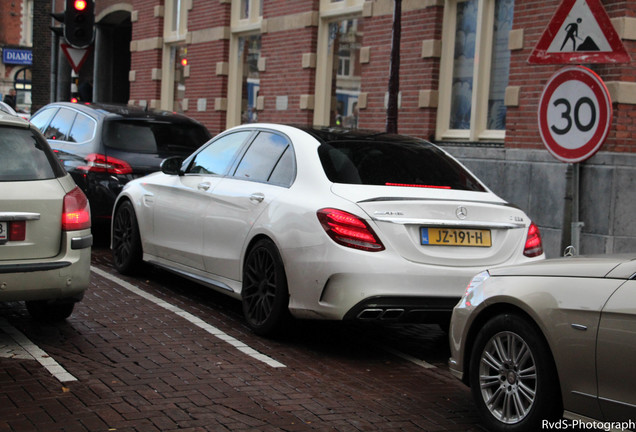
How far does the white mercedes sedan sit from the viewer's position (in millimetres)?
6234

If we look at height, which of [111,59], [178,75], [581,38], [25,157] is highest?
[111,59]

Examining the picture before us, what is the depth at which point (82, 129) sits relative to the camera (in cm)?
1172

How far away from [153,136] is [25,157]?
507 cm

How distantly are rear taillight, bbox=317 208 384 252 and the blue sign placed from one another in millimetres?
73694

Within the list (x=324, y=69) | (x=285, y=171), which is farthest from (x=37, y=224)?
(x=324, y=69)

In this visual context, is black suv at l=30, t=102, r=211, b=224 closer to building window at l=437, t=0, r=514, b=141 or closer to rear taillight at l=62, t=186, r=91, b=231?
building window at l=437, t=0, r=514, b=141

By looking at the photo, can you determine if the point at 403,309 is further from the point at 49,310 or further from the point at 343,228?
the point at 49,310

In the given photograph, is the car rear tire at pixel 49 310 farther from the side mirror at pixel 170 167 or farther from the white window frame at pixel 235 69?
the white window frame at pixel 235 69

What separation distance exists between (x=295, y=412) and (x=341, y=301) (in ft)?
4.00

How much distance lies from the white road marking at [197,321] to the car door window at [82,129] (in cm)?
231

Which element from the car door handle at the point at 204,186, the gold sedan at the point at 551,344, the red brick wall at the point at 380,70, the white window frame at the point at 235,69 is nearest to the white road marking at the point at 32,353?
the car door handle at the point at 204,186

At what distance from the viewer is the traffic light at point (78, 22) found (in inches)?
690

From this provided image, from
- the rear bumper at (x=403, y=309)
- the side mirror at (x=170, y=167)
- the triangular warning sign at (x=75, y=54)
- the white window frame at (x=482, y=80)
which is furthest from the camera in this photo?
the triangular warning sign at (x=75, y=54)

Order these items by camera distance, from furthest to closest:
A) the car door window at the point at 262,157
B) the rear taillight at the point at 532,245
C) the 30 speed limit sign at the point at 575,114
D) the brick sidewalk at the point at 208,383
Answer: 1. the car door window at the point at 262,157
2. the 30 speed limit sign at the point at 575,114
3. the rear taillight at the point at 532,245
4. the brick sidewalk at the point at 208,383
